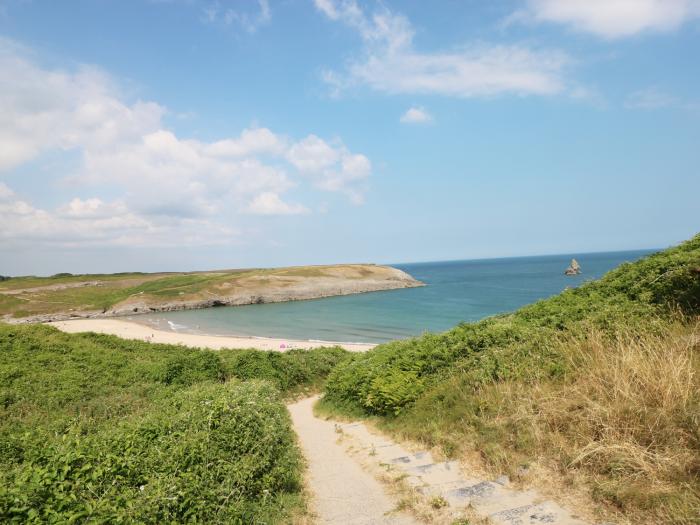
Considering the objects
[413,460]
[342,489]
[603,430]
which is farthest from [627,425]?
[342,489]

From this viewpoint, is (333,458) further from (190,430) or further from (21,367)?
(21,367)

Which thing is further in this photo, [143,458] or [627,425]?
[143,458]

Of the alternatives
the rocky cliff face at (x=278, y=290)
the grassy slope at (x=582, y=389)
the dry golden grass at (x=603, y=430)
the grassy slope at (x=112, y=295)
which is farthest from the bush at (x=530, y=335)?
the grassy slope at (x=112, y=295)

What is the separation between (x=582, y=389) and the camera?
25.2 feet

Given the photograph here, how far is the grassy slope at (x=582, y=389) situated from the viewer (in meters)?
5.66

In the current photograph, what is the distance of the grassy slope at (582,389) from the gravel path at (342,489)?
5.89ft

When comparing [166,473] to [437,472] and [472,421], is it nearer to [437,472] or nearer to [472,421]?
[437,472]

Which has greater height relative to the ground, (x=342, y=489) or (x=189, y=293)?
(x=189, y=293)

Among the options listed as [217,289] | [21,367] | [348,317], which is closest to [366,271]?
[217,289]

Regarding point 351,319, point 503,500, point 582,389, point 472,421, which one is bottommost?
point 351,319

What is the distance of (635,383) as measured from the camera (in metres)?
6.96

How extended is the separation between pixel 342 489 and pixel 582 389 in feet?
16.8

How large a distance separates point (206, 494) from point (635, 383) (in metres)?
7.38

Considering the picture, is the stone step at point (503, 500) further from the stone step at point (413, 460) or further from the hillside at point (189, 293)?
the hillside at point (189, 293)
